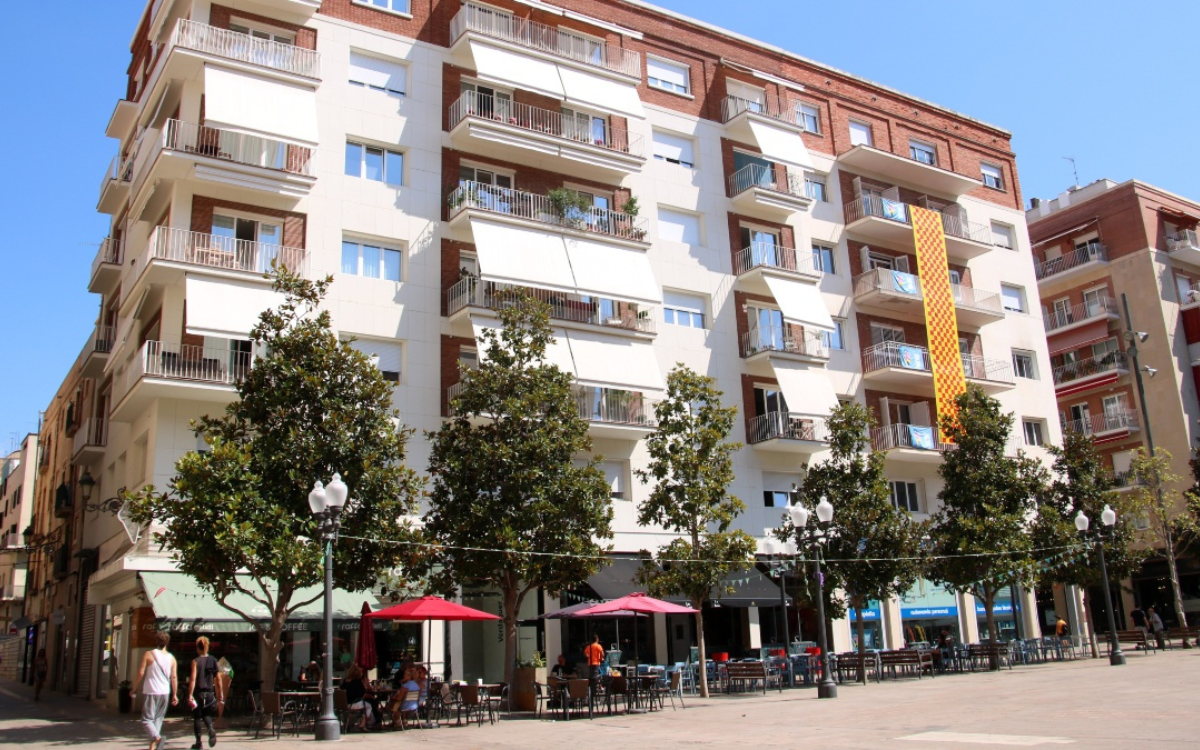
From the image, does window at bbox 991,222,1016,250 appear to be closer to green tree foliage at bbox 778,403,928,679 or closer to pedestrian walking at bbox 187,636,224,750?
green tree foliage at bbox 778,403,928,679

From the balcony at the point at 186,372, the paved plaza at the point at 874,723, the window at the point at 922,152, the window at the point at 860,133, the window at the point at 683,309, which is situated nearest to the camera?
the paved plaza at the point at 874,723

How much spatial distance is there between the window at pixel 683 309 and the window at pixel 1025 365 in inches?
643

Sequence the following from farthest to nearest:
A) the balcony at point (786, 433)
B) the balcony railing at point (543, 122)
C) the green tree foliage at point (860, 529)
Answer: the balcony at point (786, 433), the balcony railing at point (543, 122), the green tree foliage at point (860, 529)

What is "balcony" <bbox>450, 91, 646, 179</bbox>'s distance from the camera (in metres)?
29.5

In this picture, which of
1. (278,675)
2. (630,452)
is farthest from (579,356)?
(278,675)

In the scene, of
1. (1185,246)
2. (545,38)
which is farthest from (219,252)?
(1185,246)

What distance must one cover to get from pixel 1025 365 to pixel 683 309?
1792cm

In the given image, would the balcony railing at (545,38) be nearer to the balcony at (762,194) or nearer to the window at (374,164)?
the window at (374,164)

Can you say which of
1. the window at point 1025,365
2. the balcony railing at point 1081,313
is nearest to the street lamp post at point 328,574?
the window at point 1025,365

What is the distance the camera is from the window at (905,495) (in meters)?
36.0

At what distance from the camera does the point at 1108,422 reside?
47.9 m

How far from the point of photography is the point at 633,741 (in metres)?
14.5

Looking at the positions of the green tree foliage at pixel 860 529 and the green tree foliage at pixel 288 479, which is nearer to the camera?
the green tree foliage at pixel 288 479

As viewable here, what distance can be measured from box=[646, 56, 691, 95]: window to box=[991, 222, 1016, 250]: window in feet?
54.7
